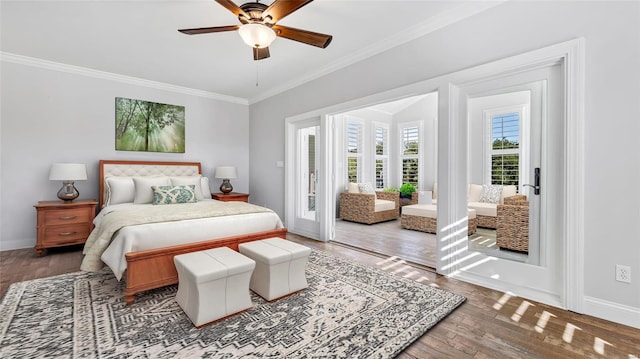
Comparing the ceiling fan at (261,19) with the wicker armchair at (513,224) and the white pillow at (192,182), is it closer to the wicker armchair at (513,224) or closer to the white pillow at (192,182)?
the wicker armchair at (513,224)

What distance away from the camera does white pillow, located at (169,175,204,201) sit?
4.55 meters

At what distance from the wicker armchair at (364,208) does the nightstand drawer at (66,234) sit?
458cm

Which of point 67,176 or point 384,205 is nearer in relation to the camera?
point 67,176

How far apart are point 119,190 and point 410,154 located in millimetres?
6494

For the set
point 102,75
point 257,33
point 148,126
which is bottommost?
point 148,126

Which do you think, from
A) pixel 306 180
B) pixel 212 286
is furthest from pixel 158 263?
pixel 306 180

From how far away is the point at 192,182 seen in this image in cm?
469

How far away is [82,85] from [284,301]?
4.62 meters

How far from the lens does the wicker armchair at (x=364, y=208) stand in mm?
5973

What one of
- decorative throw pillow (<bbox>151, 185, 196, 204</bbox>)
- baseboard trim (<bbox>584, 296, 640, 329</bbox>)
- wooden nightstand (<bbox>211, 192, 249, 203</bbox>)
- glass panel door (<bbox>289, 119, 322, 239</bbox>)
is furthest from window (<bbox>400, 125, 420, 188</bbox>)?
decorative throw pillow (<bbox>151, 185, 196, 204</bbox>)

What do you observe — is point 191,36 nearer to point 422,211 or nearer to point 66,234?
point 66,234

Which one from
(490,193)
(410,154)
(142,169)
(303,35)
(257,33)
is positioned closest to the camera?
(257,33)

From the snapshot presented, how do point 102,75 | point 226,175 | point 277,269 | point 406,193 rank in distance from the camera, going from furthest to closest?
1. point 406,193
2. point 226,175
3. point 102,75
4. point 277,269

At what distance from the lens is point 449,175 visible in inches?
116
